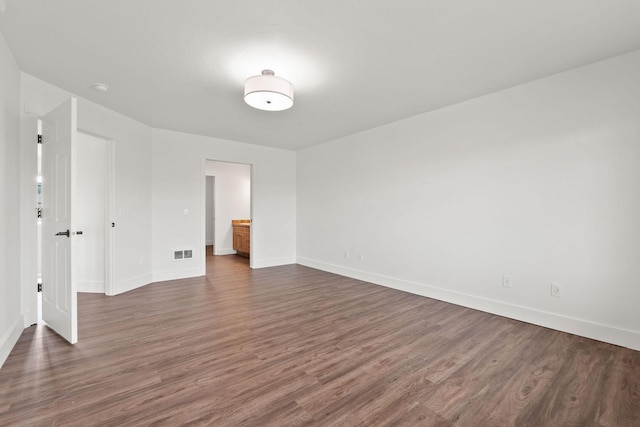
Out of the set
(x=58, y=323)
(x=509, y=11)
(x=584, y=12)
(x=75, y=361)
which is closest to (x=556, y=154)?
(x=584, y=12)

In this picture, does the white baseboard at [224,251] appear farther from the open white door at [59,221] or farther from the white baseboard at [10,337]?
the white baseboard at [10,337]

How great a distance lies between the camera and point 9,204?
2379 millimetres

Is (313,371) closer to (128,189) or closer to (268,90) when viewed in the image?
(268,90)

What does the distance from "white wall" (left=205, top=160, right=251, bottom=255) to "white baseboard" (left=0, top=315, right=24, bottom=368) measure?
195 inches

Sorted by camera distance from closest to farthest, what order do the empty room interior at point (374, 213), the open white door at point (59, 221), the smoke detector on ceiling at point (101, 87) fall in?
the empty room interior at point (374, 213) → the open white door at point (59, 221) → the smoke detector on ceiling at point (101, 87)

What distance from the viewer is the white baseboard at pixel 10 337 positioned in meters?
2.15

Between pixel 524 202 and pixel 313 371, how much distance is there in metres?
2.73

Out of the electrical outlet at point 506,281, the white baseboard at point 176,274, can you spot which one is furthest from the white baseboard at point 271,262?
the electrical outlet at point 506,281

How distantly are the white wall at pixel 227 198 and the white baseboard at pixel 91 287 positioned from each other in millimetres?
3564

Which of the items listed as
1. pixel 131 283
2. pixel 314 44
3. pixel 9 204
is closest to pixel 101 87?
pixel 9 204

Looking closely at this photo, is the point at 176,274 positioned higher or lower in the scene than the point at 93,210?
lower

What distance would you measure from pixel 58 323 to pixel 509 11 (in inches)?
176

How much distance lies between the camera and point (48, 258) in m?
2.80

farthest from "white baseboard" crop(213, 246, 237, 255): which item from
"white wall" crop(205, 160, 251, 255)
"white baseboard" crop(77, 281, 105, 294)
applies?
"white baseboard" crop(77, 281, 105, 294)
